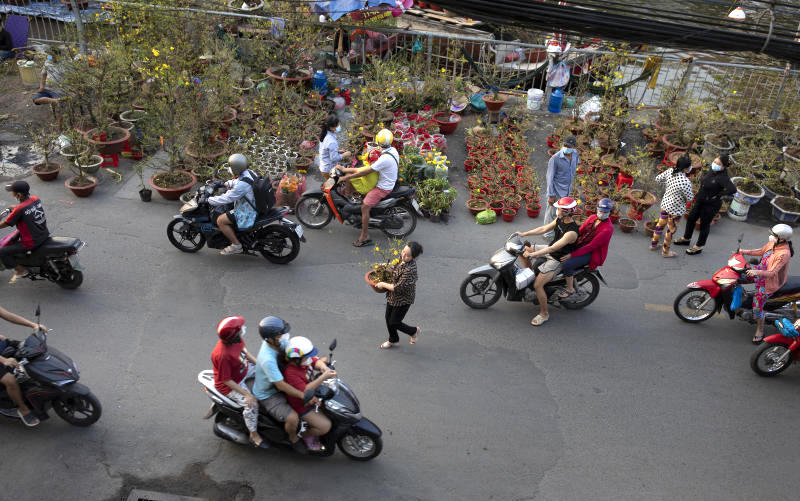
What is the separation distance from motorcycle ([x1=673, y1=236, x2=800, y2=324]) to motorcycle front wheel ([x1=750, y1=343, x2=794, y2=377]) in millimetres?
543

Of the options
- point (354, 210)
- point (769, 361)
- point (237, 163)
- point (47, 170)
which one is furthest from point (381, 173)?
point (47, 170)

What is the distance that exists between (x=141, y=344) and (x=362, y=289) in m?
2.66

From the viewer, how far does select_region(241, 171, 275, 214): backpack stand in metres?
7.50

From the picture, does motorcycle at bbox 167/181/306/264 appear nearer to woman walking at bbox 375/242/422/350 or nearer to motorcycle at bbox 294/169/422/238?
motorcycle at bbox 294/169/422/238

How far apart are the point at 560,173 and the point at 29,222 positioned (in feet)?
21.8

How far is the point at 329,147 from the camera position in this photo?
863 cm

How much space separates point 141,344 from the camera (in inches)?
260

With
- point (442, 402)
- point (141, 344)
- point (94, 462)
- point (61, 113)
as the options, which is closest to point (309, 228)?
point (141, 344)

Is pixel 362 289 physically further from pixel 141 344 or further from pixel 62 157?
pixel 62 157

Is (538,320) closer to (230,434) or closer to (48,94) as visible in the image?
(230,434)

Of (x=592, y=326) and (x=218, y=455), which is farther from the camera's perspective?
(x=592, y=326)

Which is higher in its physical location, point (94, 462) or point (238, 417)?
point (238, 417)

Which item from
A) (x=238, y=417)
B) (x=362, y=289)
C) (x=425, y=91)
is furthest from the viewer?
(x=425, y=91)

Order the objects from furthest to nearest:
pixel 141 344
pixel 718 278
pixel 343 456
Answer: pixel 718 278 < pixel 141 344 < pixel 343 456
